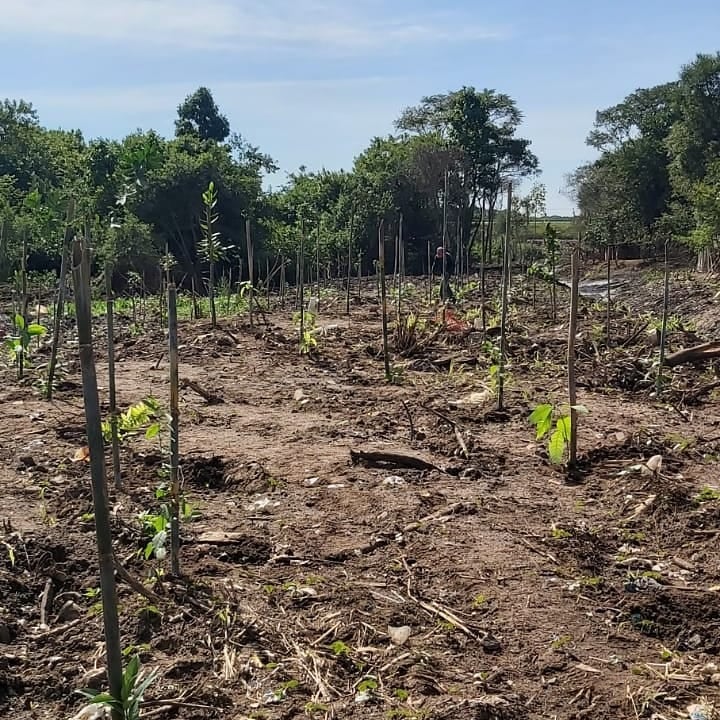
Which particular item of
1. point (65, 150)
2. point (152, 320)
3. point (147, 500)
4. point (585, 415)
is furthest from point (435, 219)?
point (147, 500)

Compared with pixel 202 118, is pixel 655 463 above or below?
below

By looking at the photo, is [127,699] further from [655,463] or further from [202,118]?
[202,118]

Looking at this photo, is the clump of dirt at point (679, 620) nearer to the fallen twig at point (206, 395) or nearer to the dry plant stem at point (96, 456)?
the dry plant stem at point (96, 456)

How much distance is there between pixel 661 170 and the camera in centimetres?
2855

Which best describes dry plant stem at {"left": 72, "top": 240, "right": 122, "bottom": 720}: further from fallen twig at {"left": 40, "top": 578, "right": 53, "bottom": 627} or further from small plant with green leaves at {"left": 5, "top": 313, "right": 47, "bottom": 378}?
small plant with green leaves at {"left": 5, "top": 313, "right": 47, "bottom": 378}

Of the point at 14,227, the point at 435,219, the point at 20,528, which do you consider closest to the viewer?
the point at 20,528

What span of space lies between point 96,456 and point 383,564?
5.78ft

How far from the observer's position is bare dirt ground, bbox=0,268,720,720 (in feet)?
8.37

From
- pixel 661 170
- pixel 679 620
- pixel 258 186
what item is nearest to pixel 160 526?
pixel 679 620

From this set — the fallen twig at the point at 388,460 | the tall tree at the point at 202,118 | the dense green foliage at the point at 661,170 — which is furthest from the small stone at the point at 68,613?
the tall tree at the point at 202,118

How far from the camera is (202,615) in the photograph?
292 centimetres

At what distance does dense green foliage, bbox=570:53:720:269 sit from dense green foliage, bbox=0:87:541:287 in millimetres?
3323

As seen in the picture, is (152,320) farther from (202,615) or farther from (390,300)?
(202,615)

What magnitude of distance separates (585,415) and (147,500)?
3318mm
